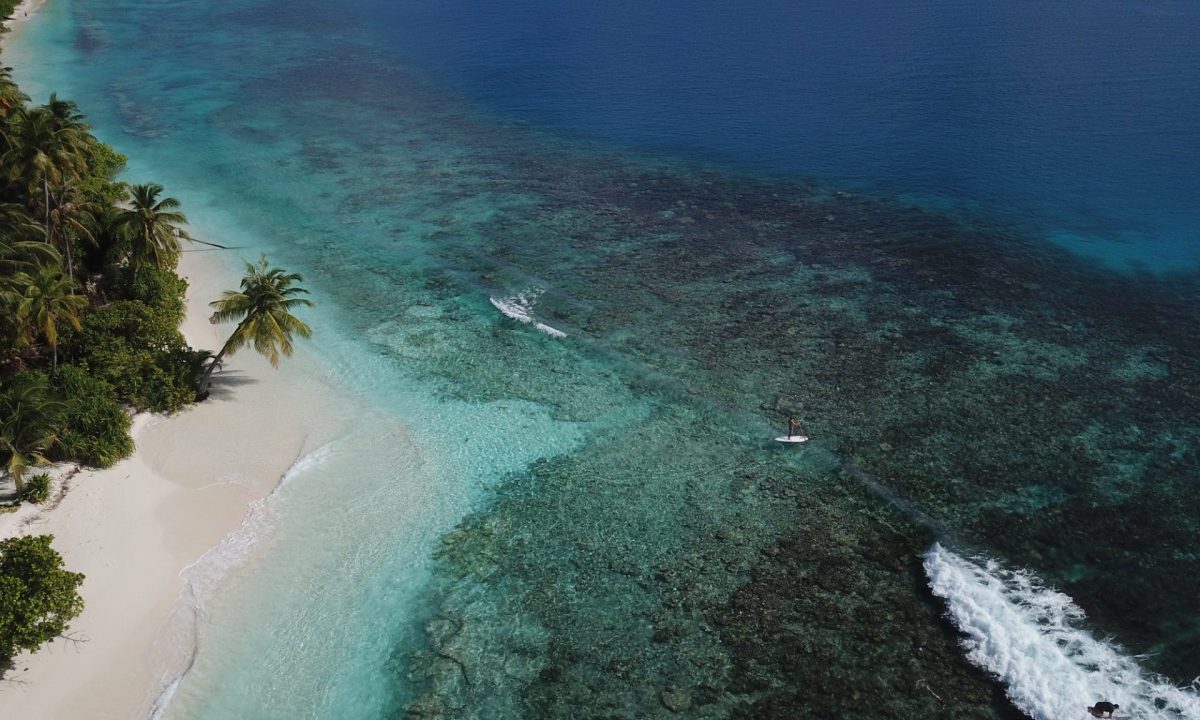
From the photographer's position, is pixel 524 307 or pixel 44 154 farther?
pixel 524 307

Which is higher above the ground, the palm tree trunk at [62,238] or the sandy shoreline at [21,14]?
the sandy shoreline at [21,14]

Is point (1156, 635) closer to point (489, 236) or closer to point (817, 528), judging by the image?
point (817, 528)

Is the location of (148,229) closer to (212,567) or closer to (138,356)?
(138,356)

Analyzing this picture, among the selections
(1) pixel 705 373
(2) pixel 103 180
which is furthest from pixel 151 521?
(2) pixel 103 180

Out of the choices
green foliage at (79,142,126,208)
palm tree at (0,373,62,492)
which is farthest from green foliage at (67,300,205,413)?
green foliage at (79,142,126,208)

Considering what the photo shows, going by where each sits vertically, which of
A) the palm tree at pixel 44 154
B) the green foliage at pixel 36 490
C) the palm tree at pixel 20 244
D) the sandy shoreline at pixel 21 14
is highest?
the sandy shoreline at pixel 21 14

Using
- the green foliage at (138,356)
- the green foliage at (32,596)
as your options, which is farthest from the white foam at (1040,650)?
the green foliage at (138,356)

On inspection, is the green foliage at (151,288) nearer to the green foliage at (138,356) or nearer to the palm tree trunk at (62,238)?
the palm tree trunk at (62,238)
